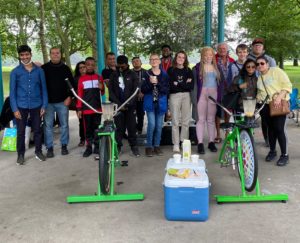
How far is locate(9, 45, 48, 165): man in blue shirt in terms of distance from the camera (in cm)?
535

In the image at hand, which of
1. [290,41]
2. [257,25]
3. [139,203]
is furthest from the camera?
[290,41]

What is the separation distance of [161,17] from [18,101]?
1805 centimetres

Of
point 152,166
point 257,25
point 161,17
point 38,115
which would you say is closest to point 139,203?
point 152,166

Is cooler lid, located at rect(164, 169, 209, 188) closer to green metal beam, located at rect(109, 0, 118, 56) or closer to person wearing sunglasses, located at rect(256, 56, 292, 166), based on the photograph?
person wearing sunglasses, located at rect(256, 56, 292, 166)

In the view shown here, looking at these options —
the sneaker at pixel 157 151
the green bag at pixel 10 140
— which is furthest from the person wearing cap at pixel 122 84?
the green bag at pixel 10 140

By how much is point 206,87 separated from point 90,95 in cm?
176

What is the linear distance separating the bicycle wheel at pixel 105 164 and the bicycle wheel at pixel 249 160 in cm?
149

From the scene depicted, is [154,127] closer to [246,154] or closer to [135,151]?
[135,151]

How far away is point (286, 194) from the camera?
4.07 m

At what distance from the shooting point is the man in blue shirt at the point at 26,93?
17.5 feet

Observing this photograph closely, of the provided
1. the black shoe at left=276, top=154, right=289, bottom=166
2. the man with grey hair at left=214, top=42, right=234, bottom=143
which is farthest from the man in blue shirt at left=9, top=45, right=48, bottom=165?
the black shoe at left=276, top=154, right=289, bottom=166

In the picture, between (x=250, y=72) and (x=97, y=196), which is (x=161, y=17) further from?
(x=97, y=196)

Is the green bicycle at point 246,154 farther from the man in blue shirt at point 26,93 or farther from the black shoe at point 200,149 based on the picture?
the man in blue shirt at point 26,93

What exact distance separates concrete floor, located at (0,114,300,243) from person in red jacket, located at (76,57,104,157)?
0.63 meters
